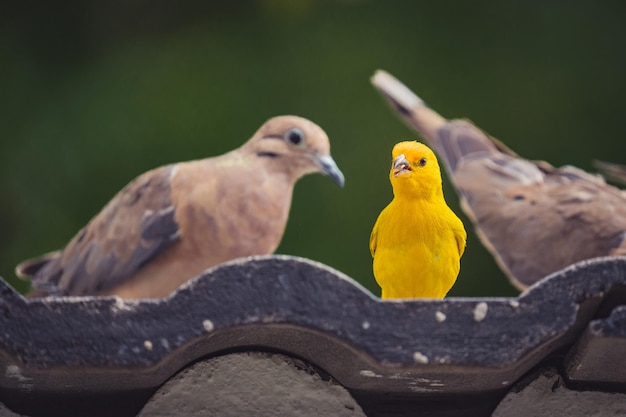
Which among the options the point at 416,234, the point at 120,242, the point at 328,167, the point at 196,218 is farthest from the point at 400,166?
the point at 120,242

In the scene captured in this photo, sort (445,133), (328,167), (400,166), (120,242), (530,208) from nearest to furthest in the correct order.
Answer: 1. (400,166)
2. (328,167)
3. (120,242)
4. (530,208)
5. (445,133)

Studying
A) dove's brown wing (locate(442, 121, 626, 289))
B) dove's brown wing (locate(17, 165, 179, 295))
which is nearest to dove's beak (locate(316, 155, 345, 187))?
dove's brown wing (locate(17, 165, 179, 295))

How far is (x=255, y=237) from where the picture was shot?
7.16 feet

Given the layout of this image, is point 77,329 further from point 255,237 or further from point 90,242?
point 90,242

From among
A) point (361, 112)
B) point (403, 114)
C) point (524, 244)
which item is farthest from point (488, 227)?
point (361, 112)

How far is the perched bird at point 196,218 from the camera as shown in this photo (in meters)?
2.19

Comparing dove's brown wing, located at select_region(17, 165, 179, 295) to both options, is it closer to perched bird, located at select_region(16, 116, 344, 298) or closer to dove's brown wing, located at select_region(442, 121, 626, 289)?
perched bird, located at select_region(16, 116, 344, 298)

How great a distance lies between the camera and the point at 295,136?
2.23 metres

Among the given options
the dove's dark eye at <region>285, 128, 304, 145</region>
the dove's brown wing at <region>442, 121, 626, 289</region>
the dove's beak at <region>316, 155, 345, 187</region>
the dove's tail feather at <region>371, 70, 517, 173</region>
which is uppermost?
the dove's dark eye at <region>285, 128, 304, 145</region>

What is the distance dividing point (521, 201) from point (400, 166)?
1.55 m

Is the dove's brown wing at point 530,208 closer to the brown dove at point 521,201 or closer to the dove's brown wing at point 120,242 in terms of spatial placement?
the brown dove at point 521,201

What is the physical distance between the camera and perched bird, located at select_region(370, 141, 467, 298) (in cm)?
154

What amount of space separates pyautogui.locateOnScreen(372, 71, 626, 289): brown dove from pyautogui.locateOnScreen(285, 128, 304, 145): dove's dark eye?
810 mm

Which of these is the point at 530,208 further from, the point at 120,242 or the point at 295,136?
the point at 120,242
